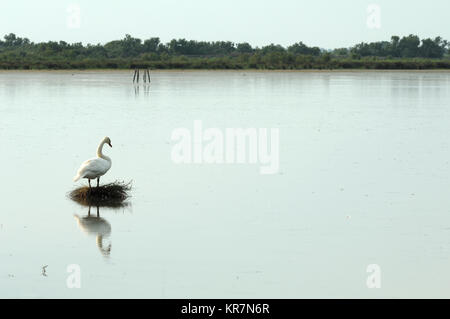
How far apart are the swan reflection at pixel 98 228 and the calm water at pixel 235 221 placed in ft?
0.08

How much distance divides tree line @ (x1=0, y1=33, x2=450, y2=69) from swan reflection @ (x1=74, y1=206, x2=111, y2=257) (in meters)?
88.3

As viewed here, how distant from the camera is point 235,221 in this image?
11.3m

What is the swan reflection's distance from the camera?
9.89 meters

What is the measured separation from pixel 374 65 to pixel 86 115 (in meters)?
84.3

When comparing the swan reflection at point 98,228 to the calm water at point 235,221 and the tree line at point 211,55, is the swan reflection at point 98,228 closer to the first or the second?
the calm water at point 235,221

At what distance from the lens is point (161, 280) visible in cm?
855

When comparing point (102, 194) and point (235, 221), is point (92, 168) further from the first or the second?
point (235, 221)

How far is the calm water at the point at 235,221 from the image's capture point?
336 inches

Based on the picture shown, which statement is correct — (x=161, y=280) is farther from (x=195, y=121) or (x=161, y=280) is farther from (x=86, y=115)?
(x=86, y=115)

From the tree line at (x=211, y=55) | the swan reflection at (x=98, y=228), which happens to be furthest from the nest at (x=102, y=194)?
the tree line at (x=211, y=55)

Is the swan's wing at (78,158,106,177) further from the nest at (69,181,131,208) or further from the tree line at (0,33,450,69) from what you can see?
the tree line at (0,33,450,69)

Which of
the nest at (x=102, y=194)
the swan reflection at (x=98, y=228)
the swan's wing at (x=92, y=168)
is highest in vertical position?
the swan's wing at (x=92, y=168)

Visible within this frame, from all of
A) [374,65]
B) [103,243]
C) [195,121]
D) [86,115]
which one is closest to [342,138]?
[195,121]

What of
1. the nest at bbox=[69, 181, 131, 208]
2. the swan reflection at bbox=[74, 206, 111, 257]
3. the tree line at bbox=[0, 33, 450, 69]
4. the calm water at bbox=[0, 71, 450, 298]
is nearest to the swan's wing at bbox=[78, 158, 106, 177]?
the nest at bbox=[69, 181, 131, 208]
